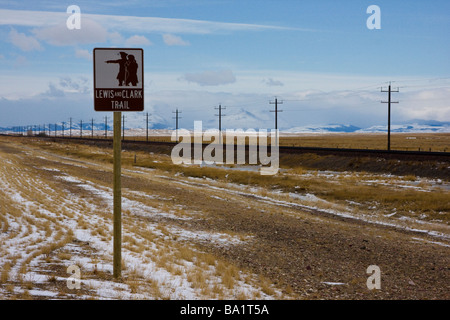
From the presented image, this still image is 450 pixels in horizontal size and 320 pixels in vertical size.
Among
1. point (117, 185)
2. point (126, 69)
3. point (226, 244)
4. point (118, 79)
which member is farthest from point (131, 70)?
point (226, 244)

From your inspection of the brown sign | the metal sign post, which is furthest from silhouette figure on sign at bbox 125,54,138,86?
the metal sign post

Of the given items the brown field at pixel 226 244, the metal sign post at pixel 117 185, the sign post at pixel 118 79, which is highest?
the sign post at pixel 118 79

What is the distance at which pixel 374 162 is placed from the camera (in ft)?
147

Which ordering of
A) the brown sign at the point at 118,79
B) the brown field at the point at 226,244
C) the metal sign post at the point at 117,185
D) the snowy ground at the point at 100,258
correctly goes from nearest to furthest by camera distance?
the brown sign at the point at 118,79, the metal sign post at the point at 117,185, the snowy ground at the point at 100,258, the brown field at the point at 226,244

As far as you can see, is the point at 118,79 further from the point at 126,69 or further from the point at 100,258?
the point at 100,258

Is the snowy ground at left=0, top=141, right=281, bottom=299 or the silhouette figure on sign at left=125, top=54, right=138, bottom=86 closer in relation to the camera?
the silhouette figure on sign at left=125, top=54, right=138, bottom=86

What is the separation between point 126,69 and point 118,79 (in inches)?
8.7

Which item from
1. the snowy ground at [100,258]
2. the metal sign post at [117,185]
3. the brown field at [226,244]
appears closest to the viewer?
the metal sign post at [117,185]

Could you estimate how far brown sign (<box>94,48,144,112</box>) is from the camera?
24.2 feet

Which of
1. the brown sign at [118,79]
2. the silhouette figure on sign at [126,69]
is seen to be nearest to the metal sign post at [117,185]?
the brown sign at [118,79]

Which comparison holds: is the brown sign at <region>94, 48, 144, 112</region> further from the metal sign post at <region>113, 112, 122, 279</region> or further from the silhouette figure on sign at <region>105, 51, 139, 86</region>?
the metal sign post at <region>113, 112, 122, 279</region>

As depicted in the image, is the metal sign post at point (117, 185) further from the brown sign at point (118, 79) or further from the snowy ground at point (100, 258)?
the snowy ground at point (100, 258)

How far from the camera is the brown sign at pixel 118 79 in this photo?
7.37 metres
